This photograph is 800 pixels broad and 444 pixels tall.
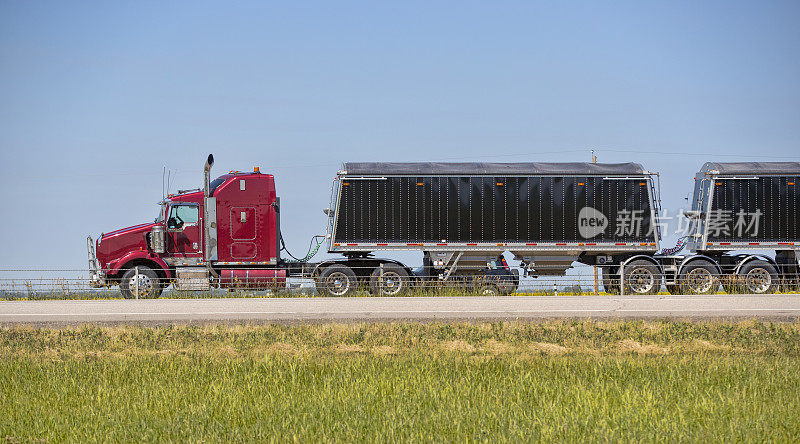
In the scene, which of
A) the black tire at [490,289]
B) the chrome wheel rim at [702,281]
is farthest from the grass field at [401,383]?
the chrome wheel rim at [702,281]

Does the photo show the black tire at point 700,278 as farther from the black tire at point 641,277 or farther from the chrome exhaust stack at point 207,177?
the chrome exhaust stack at point 207,177

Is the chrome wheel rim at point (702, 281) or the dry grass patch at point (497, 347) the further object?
the chrome wheel rim at point (702, 281)

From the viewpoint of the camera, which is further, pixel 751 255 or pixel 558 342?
pixel 751 255

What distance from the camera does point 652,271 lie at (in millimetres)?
25016

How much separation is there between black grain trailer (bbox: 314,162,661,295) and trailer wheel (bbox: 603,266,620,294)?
2.67 ft

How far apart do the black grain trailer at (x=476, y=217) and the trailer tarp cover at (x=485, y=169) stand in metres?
0.03

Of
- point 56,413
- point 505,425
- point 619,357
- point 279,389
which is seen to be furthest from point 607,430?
point 56,413

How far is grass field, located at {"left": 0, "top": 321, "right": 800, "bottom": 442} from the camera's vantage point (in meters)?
6.72

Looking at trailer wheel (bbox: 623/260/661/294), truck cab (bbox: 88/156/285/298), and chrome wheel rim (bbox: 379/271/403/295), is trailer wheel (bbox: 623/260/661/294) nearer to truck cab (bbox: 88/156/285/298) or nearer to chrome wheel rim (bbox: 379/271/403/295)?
chrome wheel rim (bbox: 379/271/403/295)

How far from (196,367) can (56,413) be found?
2389mm

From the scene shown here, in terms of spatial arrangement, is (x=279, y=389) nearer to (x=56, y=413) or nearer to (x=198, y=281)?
(x=56, y=413)

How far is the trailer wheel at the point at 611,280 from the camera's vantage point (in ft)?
82.8

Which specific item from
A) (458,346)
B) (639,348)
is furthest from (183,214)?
(639,348)

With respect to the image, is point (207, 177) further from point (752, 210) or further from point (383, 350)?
point (752, 210)
